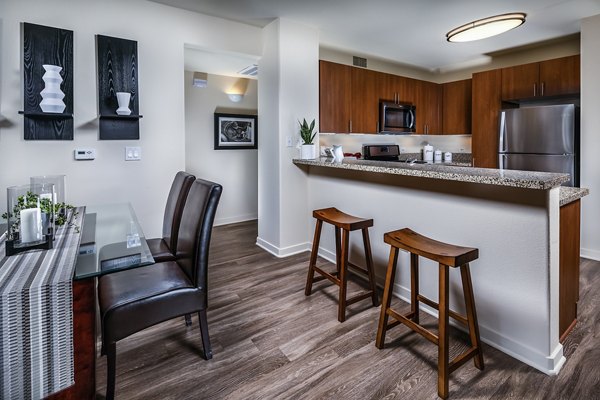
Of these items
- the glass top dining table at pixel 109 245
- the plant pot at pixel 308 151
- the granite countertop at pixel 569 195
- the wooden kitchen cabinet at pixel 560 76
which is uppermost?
the wooden kitchen cabinet at pixel 560 76

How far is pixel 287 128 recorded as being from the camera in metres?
3.47

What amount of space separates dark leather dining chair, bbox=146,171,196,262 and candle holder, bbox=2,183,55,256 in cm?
73

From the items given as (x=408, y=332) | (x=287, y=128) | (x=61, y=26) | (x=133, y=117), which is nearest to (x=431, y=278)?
(x=408, y=332)

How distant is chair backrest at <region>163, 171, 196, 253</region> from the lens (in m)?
2.22

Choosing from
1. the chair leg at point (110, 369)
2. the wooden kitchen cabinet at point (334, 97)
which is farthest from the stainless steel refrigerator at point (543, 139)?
the chair leg at point (110, 369)

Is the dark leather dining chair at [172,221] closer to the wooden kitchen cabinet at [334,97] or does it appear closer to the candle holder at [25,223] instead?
the candle holder at [25,223]

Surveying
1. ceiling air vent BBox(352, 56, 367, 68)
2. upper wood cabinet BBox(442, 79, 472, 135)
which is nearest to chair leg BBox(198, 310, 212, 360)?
ceiling air vent BBox(352, 56, 367, 68)

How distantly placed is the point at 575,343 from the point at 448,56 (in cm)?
413

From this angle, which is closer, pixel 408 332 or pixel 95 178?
pixel 408 332

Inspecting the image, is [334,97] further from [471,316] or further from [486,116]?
[471,316]

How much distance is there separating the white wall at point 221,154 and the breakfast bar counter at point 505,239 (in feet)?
9.92

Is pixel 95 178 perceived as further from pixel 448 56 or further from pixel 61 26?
pixel 448 56

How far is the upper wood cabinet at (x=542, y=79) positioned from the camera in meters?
3.66

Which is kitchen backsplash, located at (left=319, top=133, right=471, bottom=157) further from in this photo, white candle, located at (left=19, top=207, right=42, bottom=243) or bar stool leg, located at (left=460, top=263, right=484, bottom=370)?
white candle, located at (left=19, top=207, right=42, bottom=243)
